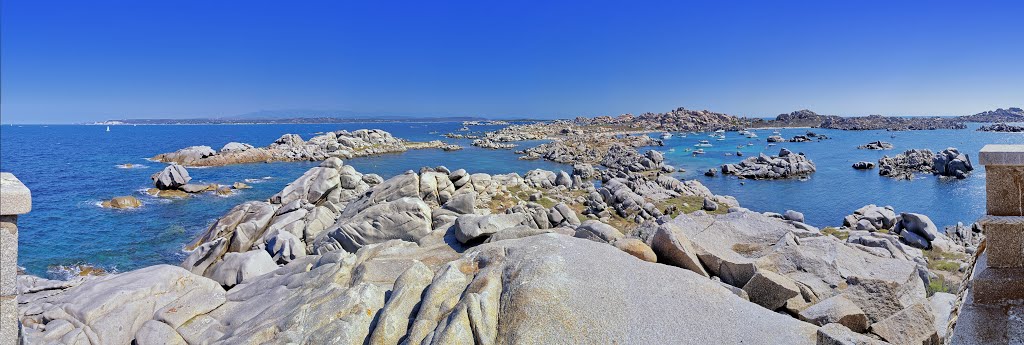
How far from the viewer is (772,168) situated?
60.7 meters

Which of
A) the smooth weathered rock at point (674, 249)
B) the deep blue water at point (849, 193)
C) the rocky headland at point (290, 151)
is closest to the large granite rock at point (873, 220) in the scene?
the deep blue water at point (849, 193)

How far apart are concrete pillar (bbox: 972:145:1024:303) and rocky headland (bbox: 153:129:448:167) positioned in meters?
79.2

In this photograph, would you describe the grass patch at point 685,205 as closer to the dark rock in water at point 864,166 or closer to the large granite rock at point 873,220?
the large granite rock at point 873,220

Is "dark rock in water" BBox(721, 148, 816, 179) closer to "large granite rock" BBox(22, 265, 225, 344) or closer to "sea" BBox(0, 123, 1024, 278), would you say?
"sea" BBox(0, 123, 1024, 278)

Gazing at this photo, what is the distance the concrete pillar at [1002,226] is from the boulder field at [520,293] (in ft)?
6.50

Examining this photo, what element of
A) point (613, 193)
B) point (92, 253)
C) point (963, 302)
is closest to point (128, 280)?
point (92, 253)

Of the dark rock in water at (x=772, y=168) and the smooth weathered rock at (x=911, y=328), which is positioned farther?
the dark rock in water at (x=772, y=168)

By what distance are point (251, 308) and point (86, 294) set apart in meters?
5.52

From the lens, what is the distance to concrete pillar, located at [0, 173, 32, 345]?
Result: 567 cm

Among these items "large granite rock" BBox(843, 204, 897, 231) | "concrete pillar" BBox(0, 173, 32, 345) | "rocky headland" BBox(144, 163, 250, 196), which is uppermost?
"concrete pillar" BBox(0, 173, 32, 345)

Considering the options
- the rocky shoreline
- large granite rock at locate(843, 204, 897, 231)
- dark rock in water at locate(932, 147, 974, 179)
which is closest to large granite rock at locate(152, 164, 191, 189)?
the rocky shoreline

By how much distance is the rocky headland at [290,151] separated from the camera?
73.9 m

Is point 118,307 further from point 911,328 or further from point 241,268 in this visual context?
point 911,328

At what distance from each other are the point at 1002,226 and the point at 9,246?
11898 mm
